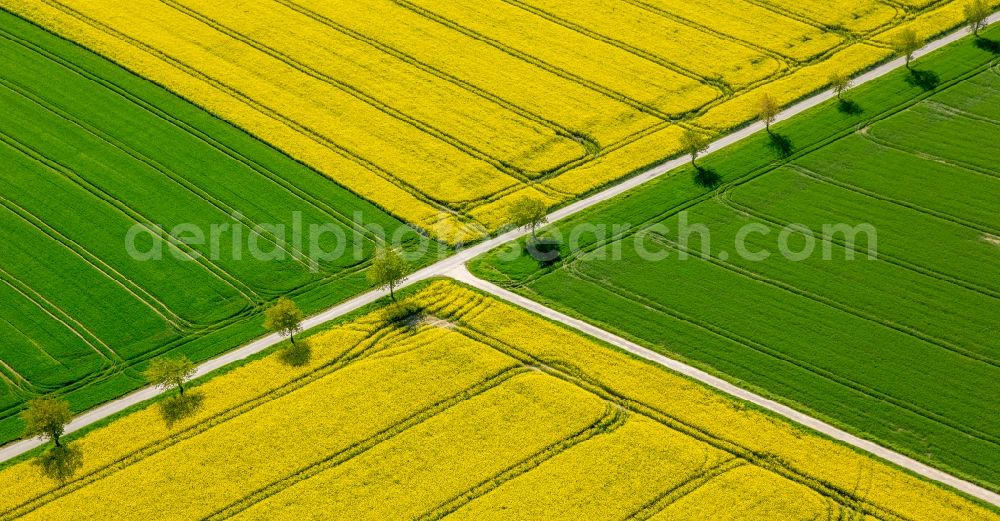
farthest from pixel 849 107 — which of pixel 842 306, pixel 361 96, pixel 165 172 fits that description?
pixel 165 172

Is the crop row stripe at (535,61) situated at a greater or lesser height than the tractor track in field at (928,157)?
greater

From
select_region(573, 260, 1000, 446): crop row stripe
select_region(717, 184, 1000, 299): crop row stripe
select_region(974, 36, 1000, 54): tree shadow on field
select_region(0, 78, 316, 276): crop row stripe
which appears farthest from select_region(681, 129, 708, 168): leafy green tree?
select_region(974, 36, 1000, 54): tree shadow on field

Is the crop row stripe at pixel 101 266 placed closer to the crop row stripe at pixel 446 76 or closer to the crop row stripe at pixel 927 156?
the crop row stripe at pixel 446 76

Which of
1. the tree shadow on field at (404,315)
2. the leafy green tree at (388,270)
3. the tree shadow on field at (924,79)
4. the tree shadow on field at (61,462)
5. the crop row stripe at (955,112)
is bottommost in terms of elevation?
the tree shadow on field at (61,462)

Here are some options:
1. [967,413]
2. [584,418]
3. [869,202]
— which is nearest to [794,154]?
[869,202]

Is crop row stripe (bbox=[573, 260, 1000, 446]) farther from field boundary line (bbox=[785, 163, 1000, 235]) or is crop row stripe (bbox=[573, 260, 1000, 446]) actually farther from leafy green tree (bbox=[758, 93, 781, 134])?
leafy green tree (bbox=[758, 93, 781, 134])

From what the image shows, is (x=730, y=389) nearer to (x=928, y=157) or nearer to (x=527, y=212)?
(x=527, y=212)

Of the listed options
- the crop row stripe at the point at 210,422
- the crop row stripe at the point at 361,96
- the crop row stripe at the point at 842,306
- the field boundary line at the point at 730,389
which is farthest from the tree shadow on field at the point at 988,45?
the crop row stripe at the point at 210,422
